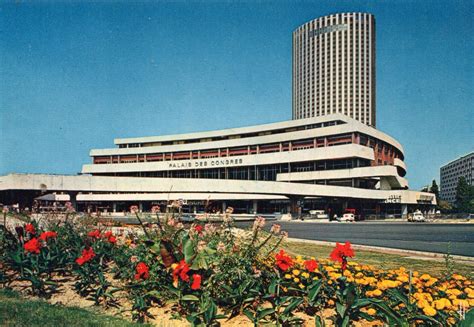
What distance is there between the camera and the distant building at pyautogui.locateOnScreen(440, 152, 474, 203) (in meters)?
157

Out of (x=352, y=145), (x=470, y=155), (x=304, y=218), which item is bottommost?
(x=304, y=218)

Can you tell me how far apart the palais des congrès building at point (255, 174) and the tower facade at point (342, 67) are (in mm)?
71251

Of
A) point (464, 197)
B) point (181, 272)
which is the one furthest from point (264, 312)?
point (464, 197)

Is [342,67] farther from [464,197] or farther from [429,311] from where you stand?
[429,311]

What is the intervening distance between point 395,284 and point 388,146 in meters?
73.3

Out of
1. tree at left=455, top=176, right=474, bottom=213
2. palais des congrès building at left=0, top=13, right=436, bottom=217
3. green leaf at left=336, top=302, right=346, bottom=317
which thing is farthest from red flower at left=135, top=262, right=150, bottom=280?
tree at left=455, top=176, right=474, bottom=213

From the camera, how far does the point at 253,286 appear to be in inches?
220

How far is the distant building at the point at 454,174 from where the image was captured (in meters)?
157

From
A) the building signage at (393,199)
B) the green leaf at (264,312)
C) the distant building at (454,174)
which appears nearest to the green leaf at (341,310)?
the green leaf at (264,312)

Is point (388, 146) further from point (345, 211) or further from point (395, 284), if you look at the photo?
point (395, 284)

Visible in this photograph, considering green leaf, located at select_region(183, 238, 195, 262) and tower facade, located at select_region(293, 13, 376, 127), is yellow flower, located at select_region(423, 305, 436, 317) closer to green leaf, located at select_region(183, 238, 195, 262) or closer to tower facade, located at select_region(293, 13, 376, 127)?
green leaf, located at select_region(183, 238, 195, 262)

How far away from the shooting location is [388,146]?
74.0 metres

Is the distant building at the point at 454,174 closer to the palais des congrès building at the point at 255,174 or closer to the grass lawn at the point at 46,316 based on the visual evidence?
the palais des congrès building at the point at 255,174

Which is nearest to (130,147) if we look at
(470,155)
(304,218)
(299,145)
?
(299,145)
